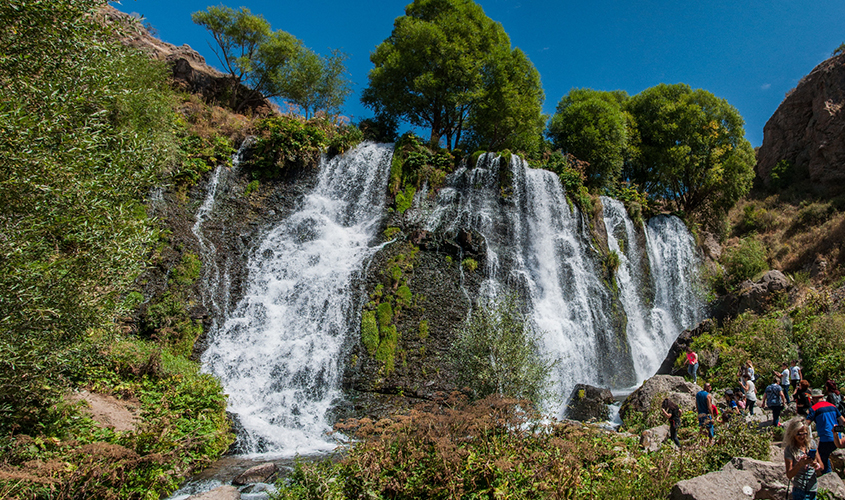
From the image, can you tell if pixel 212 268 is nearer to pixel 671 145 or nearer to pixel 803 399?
pixel 803 399

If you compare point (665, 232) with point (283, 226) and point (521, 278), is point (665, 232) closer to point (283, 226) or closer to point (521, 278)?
point (521, 278)

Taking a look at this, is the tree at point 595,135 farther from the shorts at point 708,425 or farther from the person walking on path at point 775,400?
the shorts at point 708,425

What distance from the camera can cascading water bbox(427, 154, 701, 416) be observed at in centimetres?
1788

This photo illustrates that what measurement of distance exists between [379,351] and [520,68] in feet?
67.7

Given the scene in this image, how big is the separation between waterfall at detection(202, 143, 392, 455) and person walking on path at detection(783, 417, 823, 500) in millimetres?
9855

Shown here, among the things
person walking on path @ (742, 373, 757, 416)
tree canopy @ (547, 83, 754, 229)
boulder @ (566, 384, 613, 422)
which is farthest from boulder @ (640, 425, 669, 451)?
tree canopy @ (547, 83, 754, 229)

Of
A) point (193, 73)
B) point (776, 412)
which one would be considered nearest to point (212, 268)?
point (193, 73)

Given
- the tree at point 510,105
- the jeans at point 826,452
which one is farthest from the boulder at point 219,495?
the tree at point 510,105

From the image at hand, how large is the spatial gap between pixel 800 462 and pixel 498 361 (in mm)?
5689

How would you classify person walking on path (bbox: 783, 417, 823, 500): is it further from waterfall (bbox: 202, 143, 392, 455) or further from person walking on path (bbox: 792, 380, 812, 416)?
waterfall (bbox: 202, 143, 392, 455)

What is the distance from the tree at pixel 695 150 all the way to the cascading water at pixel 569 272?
25.5 ft

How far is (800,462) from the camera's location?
5512mm

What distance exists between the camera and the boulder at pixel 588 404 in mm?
13199

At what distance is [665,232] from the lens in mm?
25938
